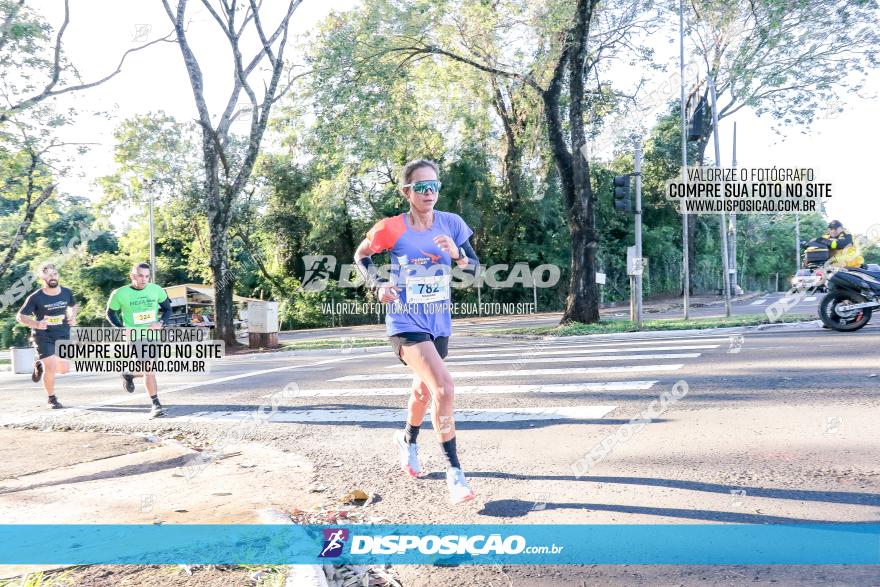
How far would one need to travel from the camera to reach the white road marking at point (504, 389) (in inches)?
311

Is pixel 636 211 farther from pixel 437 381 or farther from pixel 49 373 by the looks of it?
pixel 437 381

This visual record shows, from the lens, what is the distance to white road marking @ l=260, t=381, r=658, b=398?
7887mm

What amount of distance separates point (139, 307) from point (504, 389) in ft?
16.1

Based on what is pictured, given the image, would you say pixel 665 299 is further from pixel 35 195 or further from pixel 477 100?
pixel 35 195

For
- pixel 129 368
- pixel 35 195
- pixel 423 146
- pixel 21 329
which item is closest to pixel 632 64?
pixel 423 146

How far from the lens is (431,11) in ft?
60.6

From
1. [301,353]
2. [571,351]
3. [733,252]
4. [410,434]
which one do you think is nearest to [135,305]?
[410,434]

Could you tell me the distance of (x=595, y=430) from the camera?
582 centimetres

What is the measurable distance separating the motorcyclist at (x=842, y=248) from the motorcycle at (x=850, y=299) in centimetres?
23

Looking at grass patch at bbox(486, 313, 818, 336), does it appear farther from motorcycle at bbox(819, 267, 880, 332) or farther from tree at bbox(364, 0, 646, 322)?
motorcycle at bbox(819, 267, 880, 332)

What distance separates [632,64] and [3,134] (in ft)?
59.6

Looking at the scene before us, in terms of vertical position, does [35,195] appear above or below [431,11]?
below

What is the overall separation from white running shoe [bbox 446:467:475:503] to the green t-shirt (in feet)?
19.6

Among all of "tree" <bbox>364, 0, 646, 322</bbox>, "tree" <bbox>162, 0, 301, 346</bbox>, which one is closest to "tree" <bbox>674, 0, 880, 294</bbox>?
"tree" <bbox>364, 0, 646, 322</bbox>
